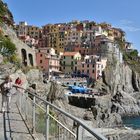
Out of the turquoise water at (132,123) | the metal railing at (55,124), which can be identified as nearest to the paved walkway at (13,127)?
the metal railing at (55,124)

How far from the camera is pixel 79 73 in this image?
138m

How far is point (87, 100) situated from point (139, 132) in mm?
29813

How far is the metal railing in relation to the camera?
6066mm

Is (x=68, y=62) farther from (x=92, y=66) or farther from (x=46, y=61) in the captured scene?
(x=46, y=61)

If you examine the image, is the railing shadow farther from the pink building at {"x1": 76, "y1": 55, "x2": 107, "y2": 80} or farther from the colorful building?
the colorful building

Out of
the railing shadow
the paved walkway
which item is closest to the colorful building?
the paved walkway

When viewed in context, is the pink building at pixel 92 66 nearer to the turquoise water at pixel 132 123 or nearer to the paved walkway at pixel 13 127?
the turquoise water at pixel 132 123

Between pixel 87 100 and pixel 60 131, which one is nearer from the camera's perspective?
pixel 60 131

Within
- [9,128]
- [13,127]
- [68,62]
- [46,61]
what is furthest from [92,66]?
[9,128]

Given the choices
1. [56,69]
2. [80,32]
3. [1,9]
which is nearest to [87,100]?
[1,9]

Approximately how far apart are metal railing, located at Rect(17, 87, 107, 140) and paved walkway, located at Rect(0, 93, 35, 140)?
28 cm

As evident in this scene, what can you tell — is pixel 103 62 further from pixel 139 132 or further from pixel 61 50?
pixel 139 132

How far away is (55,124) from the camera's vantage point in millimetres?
9016

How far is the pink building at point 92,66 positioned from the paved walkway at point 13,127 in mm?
116086
